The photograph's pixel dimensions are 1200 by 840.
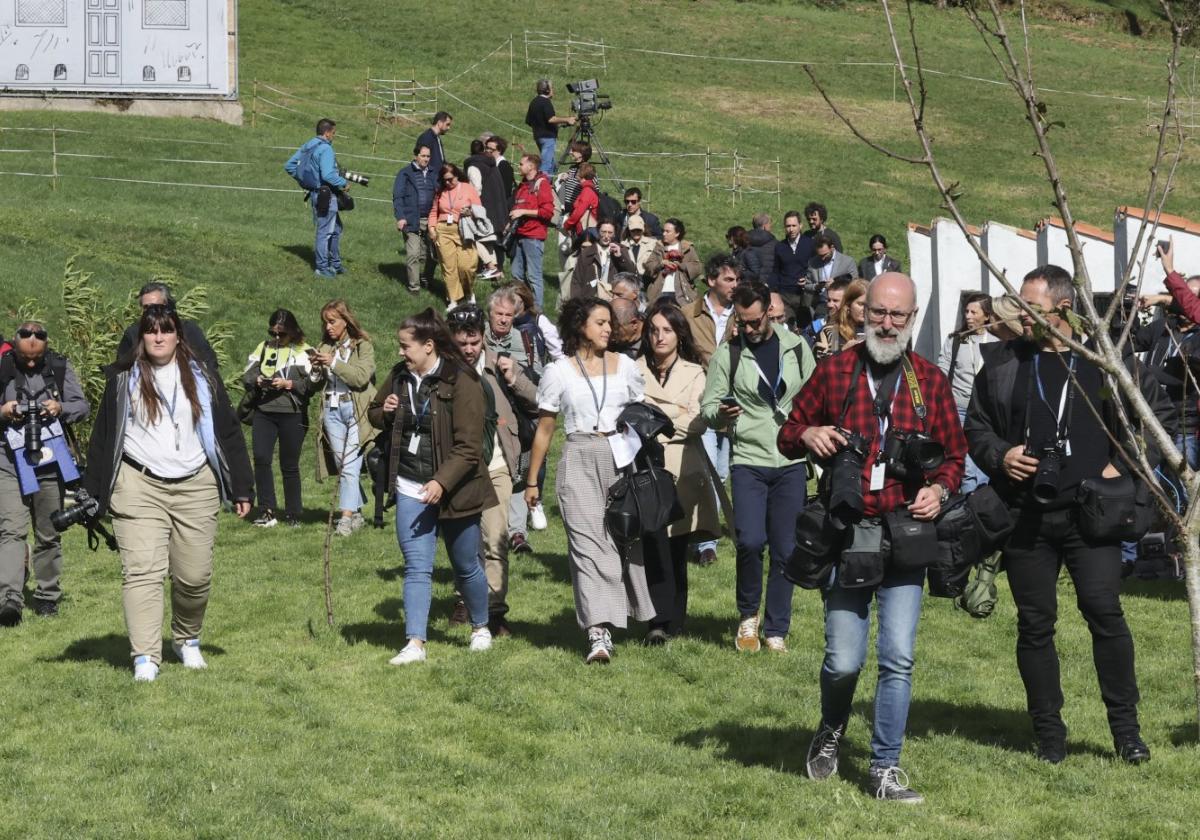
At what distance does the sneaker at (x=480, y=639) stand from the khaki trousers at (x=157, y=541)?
1.49 metres

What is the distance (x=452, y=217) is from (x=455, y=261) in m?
0.54

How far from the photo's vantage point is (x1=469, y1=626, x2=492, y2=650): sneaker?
9070 millimetres

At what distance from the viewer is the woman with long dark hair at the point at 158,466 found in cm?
824

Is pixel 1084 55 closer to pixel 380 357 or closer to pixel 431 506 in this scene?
pixel 380 357

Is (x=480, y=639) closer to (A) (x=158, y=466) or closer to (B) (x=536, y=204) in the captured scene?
(A) (x=158, y=466)

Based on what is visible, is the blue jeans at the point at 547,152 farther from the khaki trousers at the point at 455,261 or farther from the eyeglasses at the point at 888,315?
the eyeglasses at the point at 888,315

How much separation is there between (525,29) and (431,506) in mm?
41525

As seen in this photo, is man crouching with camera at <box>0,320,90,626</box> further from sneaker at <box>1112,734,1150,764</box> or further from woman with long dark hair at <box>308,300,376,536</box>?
sneaker at <box>1112,734,1150,764</box>

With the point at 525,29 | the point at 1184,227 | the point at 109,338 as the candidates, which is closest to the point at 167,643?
the point at 109,338

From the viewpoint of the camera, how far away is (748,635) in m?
9.09

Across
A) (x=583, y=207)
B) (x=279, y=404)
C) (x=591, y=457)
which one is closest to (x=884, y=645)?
(x=591, y=457)

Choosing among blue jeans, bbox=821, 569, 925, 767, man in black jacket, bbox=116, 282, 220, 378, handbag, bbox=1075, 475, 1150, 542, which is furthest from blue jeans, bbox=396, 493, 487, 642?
handbag, bbox=1075, 475, 1150, 542

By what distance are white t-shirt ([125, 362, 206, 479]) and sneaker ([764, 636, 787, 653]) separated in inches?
128

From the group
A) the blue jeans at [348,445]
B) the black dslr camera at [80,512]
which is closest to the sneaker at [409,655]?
the black dslr camera at [80,512]
